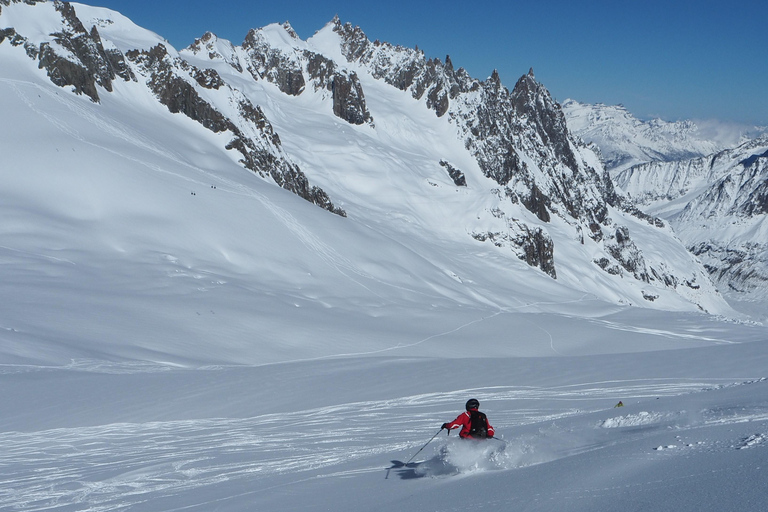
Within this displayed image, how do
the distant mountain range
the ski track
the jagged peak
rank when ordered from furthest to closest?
the jagged peak < the distant mountain range < the ski track

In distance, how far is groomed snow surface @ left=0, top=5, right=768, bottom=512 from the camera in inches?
271

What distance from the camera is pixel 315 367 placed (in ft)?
57.7

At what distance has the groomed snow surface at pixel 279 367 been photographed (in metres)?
6.87

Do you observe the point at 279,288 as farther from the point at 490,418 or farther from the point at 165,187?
the point at 490,418

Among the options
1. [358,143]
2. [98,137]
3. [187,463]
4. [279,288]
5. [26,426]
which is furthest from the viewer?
[358,143]

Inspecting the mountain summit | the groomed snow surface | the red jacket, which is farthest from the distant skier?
the mountain summit

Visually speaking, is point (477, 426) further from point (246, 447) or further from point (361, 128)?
point (361, 128)

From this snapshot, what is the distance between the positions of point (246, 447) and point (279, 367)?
720cm

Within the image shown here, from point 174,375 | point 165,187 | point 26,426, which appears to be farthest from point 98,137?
point 26,426

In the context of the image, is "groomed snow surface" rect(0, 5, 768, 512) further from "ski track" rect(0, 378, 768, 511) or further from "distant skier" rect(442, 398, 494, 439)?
"distant skier" rect(442, 398, 494, 439)

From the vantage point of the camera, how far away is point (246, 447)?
33.4ft

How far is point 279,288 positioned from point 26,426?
18643 mm

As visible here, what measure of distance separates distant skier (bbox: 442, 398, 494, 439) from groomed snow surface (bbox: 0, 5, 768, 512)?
7.4 inches

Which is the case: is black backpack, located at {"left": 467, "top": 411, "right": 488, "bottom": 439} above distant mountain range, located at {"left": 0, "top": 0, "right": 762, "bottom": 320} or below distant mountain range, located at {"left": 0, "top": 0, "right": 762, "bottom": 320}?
below
